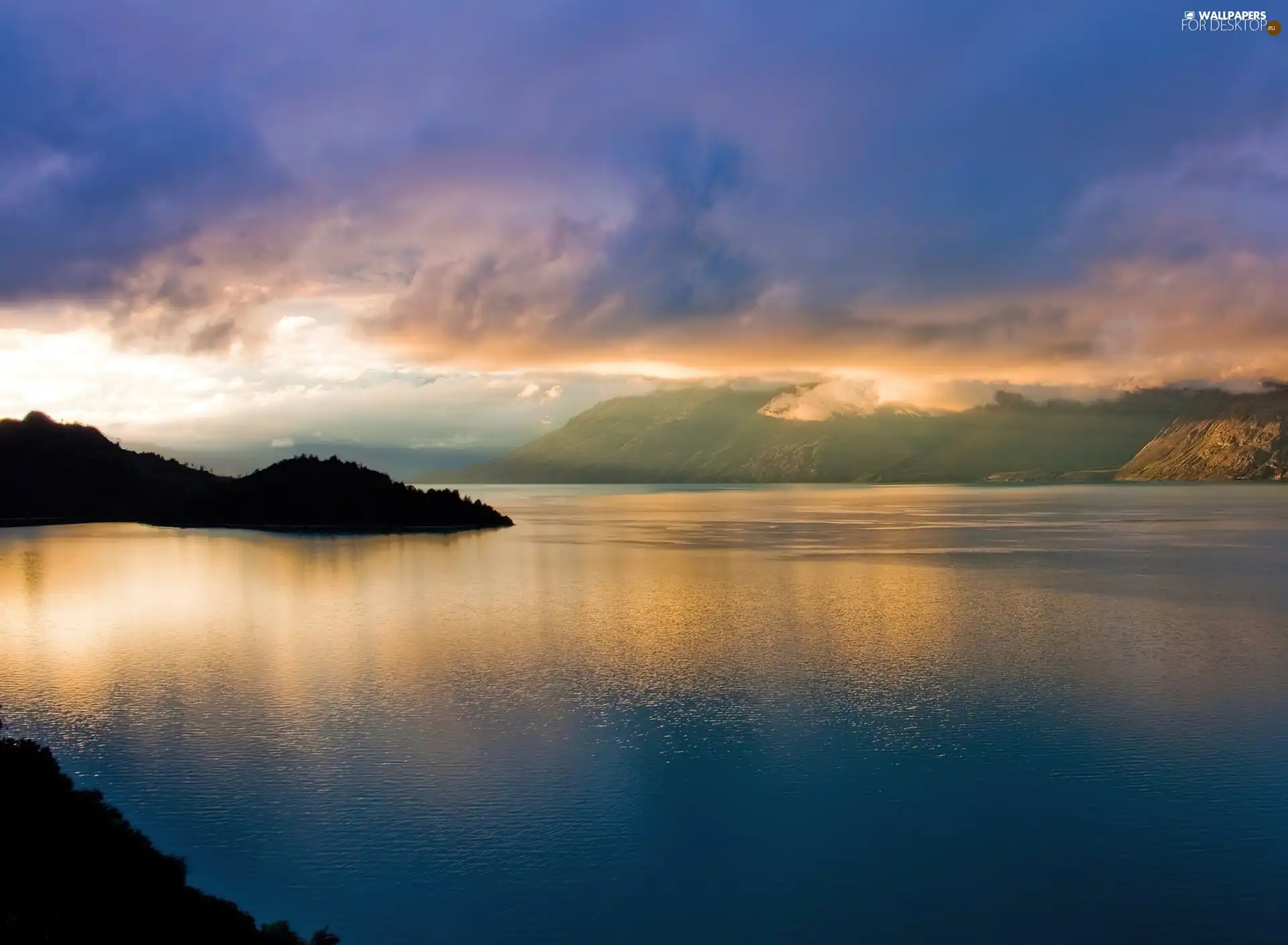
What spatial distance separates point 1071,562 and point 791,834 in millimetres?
85716

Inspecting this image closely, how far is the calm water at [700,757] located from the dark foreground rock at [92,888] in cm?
145

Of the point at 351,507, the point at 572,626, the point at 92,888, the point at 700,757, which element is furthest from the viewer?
the point at 351,507

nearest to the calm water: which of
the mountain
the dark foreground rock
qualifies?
the dark foreground rock

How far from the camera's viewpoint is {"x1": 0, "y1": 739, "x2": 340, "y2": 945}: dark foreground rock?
20.4 m

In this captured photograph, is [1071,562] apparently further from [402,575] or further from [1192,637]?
[402,575]

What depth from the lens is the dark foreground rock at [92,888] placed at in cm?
2036

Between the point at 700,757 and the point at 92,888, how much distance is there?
1781cm

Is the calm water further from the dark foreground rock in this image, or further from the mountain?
the mountain

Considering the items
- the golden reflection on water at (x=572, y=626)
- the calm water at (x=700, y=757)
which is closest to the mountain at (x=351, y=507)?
the golden reflection on water at (x=572, y=626)

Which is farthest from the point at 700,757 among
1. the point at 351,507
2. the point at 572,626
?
the point at 351,507

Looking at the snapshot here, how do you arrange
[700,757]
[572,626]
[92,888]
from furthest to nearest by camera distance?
[572,626], [700,757], [92,888]

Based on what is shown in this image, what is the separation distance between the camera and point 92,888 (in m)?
22.1

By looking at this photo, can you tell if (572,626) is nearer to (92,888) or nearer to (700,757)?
(700,757)

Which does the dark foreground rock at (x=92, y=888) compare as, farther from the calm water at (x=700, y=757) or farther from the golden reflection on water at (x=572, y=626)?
the golden reflection on water at (x=572, y=626)
